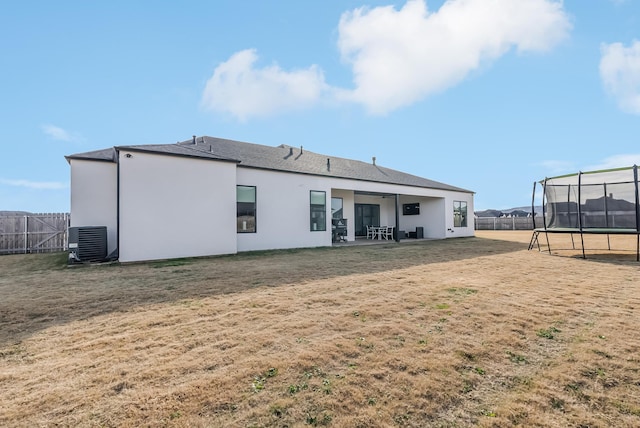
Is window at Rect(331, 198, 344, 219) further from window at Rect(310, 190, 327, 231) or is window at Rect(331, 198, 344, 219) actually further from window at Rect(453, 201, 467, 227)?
window at Rect(453, 201, 467, 227)

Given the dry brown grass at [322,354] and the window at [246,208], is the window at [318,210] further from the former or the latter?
the dry brown grass at [322,354]

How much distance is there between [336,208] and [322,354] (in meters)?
12.8

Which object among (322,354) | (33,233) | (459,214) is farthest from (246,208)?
(459,214)

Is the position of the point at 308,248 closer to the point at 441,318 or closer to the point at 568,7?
the point at 441,318

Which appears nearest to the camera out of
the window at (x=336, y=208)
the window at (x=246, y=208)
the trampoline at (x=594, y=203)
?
the trampoline at (x=594, y=203)

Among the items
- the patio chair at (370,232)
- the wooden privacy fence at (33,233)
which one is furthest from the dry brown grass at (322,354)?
the patio chair at (370,232)

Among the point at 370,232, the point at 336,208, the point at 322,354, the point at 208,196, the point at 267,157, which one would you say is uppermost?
the point at 267,157

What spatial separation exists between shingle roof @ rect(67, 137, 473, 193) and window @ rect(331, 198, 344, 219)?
58.8 inches

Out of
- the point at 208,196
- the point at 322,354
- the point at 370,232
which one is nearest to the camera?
the point at 322,354

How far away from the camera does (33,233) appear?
12398mm

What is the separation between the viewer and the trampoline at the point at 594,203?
9537 mm

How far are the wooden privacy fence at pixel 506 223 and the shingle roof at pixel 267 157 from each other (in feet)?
50.2

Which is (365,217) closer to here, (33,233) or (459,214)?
(459,214)

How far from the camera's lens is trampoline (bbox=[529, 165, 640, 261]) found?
9.54 m
